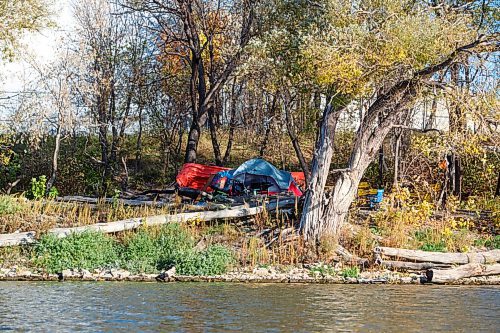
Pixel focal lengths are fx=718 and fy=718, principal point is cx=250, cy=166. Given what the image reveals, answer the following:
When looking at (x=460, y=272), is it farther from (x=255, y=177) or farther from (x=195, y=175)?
(x=195, y=175)

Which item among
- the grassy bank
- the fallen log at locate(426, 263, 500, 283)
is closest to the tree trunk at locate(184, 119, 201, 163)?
the grassy bank

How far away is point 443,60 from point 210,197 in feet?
29.7

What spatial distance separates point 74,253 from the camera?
1580 cm

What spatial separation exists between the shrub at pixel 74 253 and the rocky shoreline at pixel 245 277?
304 mm

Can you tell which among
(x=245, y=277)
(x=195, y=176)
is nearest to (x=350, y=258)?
(x=245, y=277)

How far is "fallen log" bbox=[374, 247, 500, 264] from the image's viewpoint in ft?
53.3

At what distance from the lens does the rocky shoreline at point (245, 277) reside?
14.9m

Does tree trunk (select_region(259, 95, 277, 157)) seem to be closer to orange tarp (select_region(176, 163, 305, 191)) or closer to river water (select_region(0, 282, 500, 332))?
orange tarp (select_region(176, 163, 305, 191))

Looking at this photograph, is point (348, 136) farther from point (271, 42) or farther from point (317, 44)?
point (317, 44)

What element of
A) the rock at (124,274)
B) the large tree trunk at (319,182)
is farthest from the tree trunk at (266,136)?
the rock at (124,274)

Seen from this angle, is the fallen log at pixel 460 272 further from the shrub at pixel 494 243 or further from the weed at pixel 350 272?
the shrub at pixel 494 243

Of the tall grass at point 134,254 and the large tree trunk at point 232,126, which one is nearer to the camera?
the tall grass at point 134,254

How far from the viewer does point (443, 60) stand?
1521 centimetres

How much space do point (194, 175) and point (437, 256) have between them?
1129 centimetres
